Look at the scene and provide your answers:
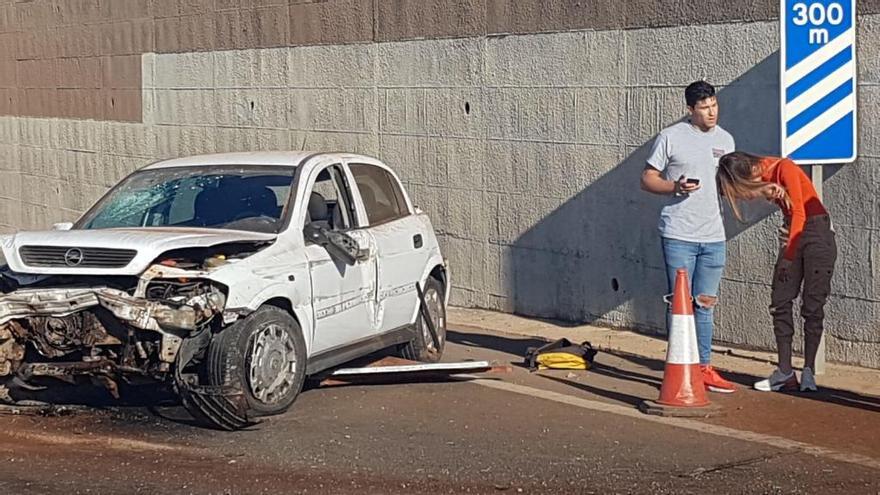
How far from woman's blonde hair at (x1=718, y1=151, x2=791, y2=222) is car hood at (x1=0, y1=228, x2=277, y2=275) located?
2855 millimetres

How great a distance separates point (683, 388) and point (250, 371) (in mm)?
Result: 2614

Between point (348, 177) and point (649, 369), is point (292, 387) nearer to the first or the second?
point (348, 177)

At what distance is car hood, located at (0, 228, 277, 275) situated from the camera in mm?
8172

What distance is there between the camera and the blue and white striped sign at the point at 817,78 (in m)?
9.38

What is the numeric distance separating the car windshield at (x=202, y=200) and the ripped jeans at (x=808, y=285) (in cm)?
324

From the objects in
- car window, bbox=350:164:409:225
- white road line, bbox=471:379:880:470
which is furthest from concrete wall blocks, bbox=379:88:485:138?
white road line, bbox=471:379:880:470

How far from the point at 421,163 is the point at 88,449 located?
21.4 feet

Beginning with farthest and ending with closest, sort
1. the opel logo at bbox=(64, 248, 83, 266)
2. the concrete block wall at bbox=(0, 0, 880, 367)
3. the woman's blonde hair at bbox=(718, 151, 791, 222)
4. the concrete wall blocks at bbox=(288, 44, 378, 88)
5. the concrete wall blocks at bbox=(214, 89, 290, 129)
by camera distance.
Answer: the concrete wall blocks at bbox=(214, 89, 290, 129) < the concrete wall blocks at bbox=(288, 44, 378, 88) < the concrete block wall at bbox=(0, 0, 880, 367) < the woman's blonde hair at bbox=(718, 151, 791, 222) < the opel logo at bbox=(64, 248, 83, 266)

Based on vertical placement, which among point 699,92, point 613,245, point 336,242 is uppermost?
point 699,92

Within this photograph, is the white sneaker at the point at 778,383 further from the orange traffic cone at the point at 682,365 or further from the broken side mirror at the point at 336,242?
the broken side mirror at the point at 336,242

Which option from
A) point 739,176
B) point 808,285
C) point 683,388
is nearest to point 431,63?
point 739,176

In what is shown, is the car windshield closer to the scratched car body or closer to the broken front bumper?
the scratched car body

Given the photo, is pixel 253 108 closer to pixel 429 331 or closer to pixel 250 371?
pixel 429 331

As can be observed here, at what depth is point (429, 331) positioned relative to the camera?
10.5m
